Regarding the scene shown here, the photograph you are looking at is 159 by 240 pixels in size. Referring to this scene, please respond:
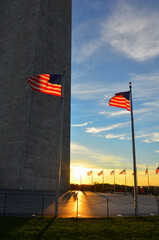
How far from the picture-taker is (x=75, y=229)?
10586 millimetres

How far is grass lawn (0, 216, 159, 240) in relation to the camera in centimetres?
940

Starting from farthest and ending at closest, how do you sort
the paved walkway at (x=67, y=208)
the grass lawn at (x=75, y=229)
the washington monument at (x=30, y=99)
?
the washington monument at (x=30, y=99) < the paved walkway at (x=67, y=208) < the grass lawn at (x=75, y=229)

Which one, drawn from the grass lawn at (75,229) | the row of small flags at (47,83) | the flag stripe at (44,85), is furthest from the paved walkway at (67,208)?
the flag stripe at (44,85)

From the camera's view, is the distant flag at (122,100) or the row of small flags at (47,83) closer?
the row of small flags at (47,83)

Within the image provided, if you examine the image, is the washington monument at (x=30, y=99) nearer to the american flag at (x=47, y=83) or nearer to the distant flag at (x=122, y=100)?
the american flag at (x=47, y=83)

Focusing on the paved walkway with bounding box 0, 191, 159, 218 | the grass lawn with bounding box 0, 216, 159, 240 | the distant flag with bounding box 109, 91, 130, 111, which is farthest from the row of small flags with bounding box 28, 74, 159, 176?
the grass lawn with bounding box 0, 216, 159, 240

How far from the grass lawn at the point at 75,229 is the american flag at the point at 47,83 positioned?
8594mm

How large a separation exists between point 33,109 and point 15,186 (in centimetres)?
1049

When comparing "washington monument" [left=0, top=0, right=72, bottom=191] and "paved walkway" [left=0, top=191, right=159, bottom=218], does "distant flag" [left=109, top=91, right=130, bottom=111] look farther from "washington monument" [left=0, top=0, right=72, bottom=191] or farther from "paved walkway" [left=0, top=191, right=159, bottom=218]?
"washington monument" [left=0, top=0, right=72, bottom=191]

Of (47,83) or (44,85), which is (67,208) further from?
(47,83)

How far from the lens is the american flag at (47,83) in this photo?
626 inches

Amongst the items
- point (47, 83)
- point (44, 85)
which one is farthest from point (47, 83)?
point (44, 85)

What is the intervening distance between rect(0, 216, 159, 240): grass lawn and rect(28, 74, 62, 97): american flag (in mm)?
8594

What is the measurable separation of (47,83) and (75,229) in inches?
391
